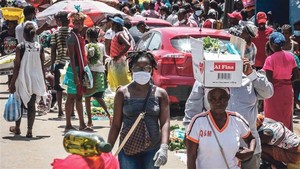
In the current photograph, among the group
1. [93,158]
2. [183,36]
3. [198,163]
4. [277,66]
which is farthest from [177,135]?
[93,158]

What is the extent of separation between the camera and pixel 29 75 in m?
11.9

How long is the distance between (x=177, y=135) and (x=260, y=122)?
223 cm

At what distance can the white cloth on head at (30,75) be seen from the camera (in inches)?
462

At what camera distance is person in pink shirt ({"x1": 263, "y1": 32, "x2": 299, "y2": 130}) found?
34.5 feet

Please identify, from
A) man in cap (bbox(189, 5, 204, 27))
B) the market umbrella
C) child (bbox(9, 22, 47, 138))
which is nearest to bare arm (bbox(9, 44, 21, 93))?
child (bbox(9, 22, 47, 138))

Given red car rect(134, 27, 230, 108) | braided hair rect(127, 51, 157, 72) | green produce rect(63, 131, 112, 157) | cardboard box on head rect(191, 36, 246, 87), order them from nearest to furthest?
green produce rect(63, 131, 112, 157), cardboard box on head rect(191, 36, 246, 87), braided hair rect(127, 51, 157, 72), red car rect(134, 27, 230, 108)

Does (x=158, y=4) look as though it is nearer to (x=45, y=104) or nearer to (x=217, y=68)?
(x=45, y=104)

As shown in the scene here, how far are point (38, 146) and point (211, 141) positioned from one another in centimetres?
559

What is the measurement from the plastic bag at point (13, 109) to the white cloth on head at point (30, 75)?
8cm

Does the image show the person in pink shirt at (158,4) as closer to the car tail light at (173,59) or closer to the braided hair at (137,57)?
the car tail light at (173,59)

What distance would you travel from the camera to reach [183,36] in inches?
567

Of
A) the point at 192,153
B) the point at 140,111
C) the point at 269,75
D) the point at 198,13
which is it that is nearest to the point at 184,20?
the point at 198,13

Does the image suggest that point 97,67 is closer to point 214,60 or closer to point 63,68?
point 63,68

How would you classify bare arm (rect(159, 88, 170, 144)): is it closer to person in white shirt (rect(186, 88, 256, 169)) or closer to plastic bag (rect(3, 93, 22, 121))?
person in white shirt (rect(186, 88, 256, 169))
